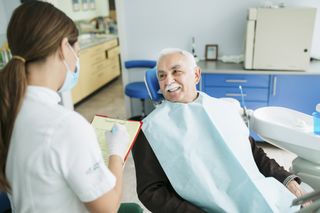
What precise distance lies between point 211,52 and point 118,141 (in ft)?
7.93

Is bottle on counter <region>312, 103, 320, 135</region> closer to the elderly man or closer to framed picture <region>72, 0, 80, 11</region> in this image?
the elderly man

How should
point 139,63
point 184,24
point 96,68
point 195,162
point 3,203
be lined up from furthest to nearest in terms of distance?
point 96,68, point 139,63, point 184,24, point 195,162, point 3,203

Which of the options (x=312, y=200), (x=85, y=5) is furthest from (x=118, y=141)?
(x=85, y=5)

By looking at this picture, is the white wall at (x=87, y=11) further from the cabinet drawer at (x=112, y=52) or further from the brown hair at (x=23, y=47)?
the brown hair at (x=23, y=47)

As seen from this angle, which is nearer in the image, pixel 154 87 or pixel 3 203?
pixel 3 203

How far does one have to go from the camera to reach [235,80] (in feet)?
9.18

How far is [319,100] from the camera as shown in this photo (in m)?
2.70

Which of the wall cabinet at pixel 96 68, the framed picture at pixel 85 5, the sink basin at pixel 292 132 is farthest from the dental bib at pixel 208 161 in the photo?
the framed picture at pixel 85 5

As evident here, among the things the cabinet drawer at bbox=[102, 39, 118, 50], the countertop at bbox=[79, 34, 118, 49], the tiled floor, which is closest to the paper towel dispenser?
the tiled floor

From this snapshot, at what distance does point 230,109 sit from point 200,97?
0.17m

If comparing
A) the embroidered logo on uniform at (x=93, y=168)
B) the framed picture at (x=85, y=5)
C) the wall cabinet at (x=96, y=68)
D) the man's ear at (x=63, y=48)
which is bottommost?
the wall cabinet at (x=96, y=68)

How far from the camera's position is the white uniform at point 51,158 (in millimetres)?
743

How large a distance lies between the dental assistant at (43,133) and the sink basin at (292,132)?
2.97 ft

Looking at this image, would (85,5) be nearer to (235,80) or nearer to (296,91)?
(235,80)
